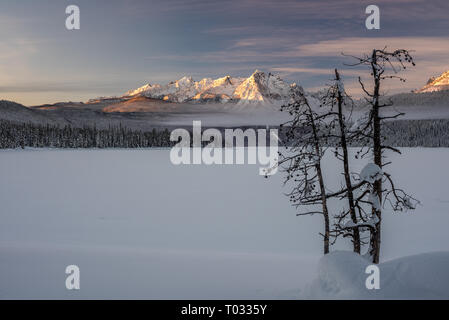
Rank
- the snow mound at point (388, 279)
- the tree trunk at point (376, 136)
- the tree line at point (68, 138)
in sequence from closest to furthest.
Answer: the snow mound at point (388, 279)
the tree trunk at point (376, 136)
the tree line at point (68, 138)

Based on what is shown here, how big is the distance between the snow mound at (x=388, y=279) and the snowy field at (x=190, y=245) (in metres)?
0.02

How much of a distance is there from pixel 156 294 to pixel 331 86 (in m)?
7.20

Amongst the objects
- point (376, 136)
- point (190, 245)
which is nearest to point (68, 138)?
point (190, 245)

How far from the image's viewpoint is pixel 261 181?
5306 centimetres

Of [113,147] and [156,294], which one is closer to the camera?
[156,294]

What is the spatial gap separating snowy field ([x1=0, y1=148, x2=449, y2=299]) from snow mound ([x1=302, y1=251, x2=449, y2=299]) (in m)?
0.02

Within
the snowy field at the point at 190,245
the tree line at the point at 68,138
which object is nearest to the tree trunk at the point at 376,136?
the snowy field at the point at 190,245

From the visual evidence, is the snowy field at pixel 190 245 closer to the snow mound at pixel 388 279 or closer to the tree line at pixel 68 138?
the snow mound at pixel 388 279

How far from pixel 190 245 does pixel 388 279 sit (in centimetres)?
1275

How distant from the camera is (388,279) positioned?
25.3 feet

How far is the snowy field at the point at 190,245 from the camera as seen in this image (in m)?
8.44
